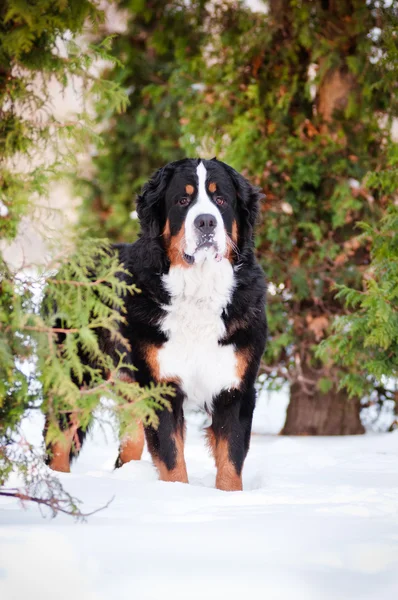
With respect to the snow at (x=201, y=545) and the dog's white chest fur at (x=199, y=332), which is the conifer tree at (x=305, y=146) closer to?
the dog's white chest fur at (x=199, y=332)

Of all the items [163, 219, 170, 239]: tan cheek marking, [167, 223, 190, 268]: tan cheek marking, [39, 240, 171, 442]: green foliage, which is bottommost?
[39, 240, 171, 442]: green foliage

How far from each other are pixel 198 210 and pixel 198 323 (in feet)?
1.87

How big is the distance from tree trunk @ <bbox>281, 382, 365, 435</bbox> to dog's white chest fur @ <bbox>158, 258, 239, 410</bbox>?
257 cm

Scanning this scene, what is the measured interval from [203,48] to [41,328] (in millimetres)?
4937

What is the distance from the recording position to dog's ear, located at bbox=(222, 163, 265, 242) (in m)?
4.19

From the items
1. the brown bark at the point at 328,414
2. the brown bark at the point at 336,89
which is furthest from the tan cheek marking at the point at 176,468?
the brown bark at the point at 336,89

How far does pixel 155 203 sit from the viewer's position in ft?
13.8

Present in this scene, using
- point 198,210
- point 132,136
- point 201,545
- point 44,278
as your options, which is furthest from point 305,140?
point 201,545

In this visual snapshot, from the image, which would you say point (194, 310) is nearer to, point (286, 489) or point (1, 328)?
point (286, 489)

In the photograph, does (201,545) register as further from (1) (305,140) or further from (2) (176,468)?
(1) (305,140)

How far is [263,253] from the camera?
630 cm

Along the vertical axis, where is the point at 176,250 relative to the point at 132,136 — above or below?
below

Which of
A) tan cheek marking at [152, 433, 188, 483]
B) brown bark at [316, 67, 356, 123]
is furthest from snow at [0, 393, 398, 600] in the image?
brown bark at [316, 67, 356, 123]

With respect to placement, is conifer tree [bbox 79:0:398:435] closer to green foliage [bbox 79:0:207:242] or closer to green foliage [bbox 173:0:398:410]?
green foliage [bbox 173:0:398:410]
